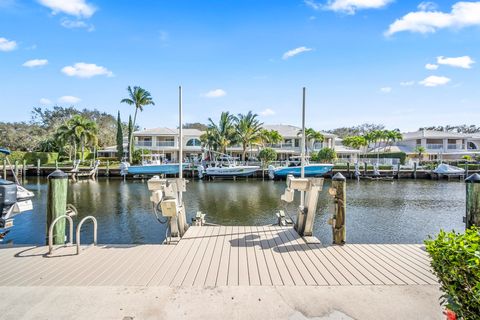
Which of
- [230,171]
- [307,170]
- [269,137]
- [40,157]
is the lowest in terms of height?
[230,171]

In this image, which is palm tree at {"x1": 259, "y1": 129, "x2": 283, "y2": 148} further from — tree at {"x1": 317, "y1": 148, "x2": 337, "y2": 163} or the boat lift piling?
the boat lift piling

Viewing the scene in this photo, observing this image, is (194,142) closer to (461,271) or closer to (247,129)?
(247,129)

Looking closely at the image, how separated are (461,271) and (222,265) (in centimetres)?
295

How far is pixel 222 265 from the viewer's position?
4133 mm

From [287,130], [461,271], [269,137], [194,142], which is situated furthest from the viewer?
[287,130]

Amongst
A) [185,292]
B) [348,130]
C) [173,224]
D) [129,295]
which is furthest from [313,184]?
[348,130]

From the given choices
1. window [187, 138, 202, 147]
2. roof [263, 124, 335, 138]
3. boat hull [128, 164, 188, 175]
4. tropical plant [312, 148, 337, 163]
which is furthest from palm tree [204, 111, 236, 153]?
tropical plant [312, 148, 337, 163]

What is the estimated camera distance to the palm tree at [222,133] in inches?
1564

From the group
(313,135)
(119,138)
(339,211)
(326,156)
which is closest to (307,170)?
(326,156)

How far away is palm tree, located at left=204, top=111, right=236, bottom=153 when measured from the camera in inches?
1564

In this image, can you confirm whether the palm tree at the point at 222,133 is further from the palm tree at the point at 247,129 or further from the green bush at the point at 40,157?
the green bush at the point at 40,157

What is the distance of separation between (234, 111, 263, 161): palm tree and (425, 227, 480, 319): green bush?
37.6m

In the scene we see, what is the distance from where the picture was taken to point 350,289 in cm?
336

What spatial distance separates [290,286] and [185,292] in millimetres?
1239
